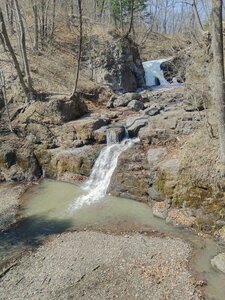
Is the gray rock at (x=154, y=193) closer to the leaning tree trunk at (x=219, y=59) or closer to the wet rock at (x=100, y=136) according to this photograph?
the leaning tree trunk at (x=219, y=59)

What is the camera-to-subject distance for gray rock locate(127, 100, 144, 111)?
24.7m

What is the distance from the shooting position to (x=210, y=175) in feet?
44.3

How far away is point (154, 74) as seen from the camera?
38.6 m

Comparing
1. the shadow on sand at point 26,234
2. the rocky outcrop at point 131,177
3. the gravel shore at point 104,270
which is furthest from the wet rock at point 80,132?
the gravel shore at point 104,270

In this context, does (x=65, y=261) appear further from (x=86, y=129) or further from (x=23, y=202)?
(x=86, y=129)

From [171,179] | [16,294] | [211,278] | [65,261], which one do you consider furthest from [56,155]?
[211,278]

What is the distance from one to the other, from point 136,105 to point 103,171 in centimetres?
810

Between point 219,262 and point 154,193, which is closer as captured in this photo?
point 219,262

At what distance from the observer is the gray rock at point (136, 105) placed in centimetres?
2473

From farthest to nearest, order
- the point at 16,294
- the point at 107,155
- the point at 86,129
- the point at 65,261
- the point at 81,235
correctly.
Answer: the point at 86,129 → the point at 107,155 → the point at 81,235 → the point at 65,261 → the point at 16,294

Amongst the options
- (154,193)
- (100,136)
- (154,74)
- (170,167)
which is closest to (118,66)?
(154,74)

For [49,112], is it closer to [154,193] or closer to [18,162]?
[18,162]

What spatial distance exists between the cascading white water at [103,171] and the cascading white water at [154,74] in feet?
63.5

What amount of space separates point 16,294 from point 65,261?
1972 mm
